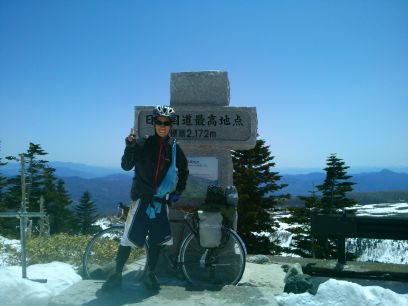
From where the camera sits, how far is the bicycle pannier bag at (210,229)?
511 cm

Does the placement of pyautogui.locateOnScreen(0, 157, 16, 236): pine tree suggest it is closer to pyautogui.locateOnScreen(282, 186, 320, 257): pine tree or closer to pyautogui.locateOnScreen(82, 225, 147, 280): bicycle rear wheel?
pyautogui.locateOnScreen(282, 186, 320, 257): pine tree

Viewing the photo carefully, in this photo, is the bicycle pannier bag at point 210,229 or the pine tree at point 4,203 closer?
the bicycle pannier bag at point 210,229

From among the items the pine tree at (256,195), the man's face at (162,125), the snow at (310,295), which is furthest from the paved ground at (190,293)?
the pine tree at (256,195)

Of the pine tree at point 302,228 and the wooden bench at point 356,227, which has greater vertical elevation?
the wooden bench at point 356,227

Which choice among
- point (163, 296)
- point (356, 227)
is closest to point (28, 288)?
point (163, 296)

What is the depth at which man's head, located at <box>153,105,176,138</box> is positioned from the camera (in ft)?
15.3

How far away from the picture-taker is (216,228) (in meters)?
5.12

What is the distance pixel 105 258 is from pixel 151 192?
2626mm

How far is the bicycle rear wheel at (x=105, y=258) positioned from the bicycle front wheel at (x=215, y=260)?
2.16ft

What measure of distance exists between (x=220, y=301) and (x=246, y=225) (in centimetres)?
2900

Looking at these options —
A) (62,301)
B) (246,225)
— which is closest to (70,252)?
(62,301)

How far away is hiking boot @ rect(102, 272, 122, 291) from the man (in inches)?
1.3

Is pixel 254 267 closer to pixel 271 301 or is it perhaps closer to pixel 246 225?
pixel 271 301

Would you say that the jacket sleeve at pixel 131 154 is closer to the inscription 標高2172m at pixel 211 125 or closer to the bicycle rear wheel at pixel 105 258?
the bicycle rear wheel at pixel 105 258
